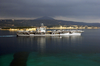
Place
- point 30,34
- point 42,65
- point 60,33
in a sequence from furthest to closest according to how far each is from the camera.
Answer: point 60,33 < point 30,34 < point 42,65

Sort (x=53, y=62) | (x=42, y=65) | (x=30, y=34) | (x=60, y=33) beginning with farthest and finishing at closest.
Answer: (x=60, y=33), (x=30, y=34), (x=53, y=62), (x=42, y=65)

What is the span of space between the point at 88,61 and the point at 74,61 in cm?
179

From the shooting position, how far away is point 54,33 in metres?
51.2

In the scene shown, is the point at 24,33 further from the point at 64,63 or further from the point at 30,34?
the point at 64,63

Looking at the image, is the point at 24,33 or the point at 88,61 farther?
the point at 24,33

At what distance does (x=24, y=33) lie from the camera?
162 feet

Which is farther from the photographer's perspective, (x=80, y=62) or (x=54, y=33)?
(x=54, y=33)

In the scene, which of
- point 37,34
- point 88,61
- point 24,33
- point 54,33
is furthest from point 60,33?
point 88,61

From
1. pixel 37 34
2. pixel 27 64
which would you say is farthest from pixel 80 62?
pixel 37 34

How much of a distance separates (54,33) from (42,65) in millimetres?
38158

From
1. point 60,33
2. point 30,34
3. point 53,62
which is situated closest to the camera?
point 53,62

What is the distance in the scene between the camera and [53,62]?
559 inches

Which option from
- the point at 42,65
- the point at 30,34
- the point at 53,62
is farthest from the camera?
the point at 30,34

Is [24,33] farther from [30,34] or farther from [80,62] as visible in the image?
[80,62]
